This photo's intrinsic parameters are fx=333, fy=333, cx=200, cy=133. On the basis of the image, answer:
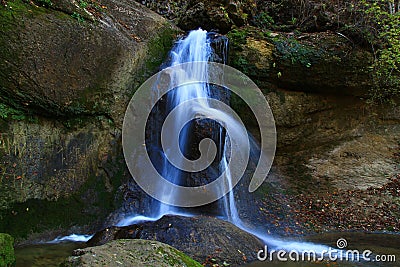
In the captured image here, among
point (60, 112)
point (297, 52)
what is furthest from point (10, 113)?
point (297, 52)

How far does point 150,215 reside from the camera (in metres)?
6.64

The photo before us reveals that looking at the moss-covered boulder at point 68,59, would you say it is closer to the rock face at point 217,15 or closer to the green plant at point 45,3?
the green plant at point 45,3

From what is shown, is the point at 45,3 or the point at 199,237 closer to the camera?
the point at 199,237

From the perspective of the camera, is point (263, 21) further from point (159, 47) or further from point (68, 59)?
point (68, 59)

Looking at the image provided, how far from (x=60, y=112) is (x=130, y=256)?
395 centimetres

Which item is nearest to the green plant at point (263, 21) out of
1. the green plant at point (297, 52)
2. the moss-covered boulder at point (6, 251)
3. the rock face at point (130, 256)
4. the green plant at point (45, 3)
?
the green plant at point (297, 52)

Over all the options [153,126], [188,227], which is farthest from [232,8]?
[188,227]

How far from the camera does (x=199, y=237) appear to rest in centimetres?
522

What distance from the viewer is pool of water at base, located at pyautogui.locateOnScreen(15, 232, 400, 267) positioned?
4.72 metres

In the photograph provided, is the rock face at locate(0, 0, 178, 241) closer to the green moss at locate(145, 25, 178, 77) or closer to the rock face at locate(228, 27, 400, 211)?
the green moss at locate(145, 25, 178, 77)

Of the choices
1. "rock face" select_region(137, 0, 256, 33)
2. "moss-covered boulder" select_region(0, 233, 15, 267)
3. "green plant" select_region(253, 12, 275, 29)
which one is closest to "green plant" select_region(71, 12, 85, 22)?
"rock face" select_region(137, 0, 256, 33)

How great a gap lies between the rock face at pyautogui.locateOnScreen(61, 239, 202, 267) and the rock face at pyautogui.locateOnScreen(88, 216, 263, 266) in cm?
164

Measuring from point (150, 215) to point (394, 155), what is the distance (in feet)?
21.3

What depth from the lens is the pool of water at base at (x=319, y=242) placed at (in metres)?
4.72
